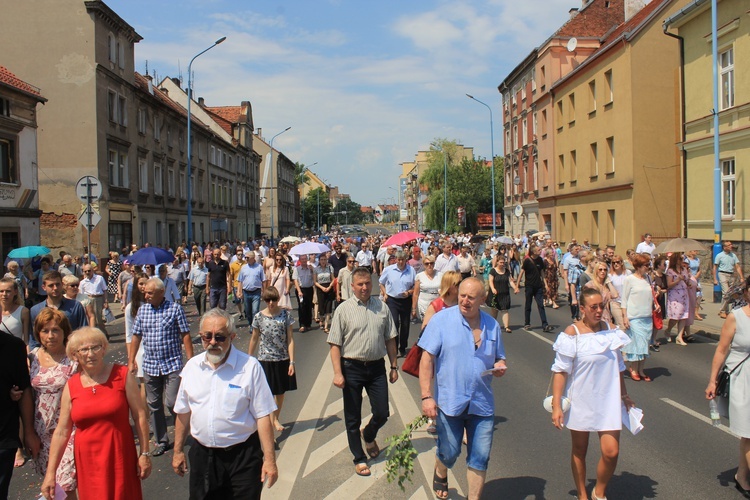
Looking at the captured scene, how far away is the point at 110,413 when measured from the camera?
3820 millimetres

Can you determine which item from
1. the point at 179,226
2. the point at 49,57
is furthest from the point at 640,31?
the point at 179,226

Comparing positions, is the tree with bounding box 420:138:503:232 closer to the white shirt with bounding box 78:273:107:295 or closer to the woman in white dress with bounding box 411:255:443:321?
the white shirt with bounding box 78:273:107:295

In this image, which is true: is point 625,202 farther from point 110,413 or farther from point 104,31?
point 110,413

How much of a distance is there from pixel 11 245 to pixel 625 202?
24625 mm

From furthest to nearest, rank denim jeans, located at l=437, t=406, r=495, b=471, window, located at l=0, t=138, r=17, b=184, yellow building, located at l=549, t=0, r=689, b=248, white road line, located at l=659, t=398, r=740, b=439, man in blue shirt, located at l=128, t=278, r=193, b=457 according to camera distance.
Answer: yellow building, located at l=549, t=0, r=689, b=248 < window, located at l=0, t=138, r=17, b=184 < white road line, located at l=659, t=398, r=740, b=439 < man in blue shirt, located at l=128, t=278, r=193, b=457 < denim jeans, located at l=437, t=406, r=495, b=471

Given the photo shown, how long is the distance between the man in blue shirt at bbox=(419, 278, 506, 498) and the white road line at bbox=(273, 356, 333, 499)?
1.27 meters

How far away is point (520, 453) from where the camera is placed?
5.69 metres

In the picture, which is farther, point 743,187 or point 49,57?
point 49,57

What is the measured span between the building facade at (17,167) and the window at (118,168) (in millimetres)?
6860

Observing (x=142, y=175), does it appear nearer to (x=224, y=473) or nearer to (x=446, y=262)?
(x=446, y=262)

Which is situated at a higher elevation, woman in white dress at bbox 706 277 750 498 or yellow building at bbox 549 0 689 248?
yellow building at bbox 549 0 689 248

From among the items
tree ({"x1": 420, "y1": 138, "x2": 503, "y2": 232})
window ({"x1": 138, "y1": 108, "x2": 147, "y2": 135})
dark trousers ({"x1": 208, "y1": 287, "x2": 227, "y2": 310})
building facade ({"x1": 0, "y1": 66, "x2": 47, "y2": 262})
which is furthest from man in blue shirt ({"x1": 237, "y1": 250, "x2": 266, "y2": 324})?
tree ({"x1": 420, "y1": 138, "x2": 503, "y2": 232})

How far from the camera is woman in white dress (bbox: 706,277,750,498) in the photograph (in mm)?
4805

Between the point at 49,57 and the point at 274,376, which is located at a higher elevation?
the point at 49,57
